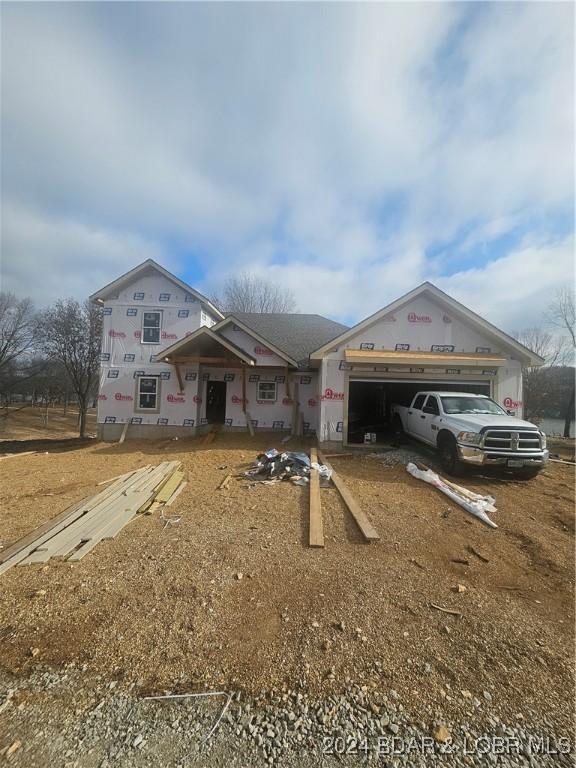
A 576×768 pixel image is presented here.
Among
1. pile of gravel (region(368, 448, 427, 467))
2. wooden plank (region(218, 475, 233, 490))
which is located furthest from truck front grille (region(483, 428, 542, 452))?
wooden plank (region(218, 475, 233, 490))

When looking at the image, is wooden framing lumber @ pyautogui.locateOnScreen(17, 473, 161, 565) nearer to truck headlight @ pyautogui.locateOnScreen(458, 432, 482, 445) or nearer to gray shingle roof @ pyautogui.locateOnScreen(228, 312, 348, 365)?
truck headlight @ pyautogui.locateOnScreen(458, 432, 482, 445)

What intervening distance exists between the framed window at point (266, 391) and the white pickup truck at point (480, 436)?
6985 millimetres

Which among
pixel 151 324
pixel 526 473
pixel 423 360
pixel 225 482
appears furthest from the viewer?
pixel 151 324

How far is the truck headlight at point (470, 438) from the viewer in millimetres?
7496

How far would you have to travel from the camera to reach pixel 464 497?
6520 millimetres

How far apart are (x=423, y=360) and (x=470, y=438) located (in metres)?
3.62

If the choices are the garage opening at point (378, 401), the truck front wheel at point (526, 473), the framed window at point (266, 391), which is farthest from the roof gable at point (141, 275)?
the truck front wheel at point (526, 473)

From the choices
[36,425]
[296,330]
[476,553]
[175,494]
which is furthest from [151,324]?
[36,425]

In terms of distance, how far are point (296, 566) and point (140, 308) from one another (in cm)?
1374

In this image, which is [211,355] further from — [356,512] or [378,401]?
[356,512]

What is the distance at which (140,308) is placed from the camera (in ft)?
47.5

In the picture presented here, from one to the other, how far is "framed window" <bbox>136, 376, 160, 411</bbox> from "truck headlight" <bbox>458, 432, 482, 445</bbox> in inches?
471

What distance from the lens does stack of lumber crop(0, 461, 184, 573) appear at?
4.22 metres

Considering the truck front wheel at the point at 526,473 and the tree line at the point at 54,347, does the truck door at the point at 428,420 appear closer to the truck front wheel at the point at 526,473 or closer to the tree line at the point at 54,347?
the truck front wheel at the point at 526,473
